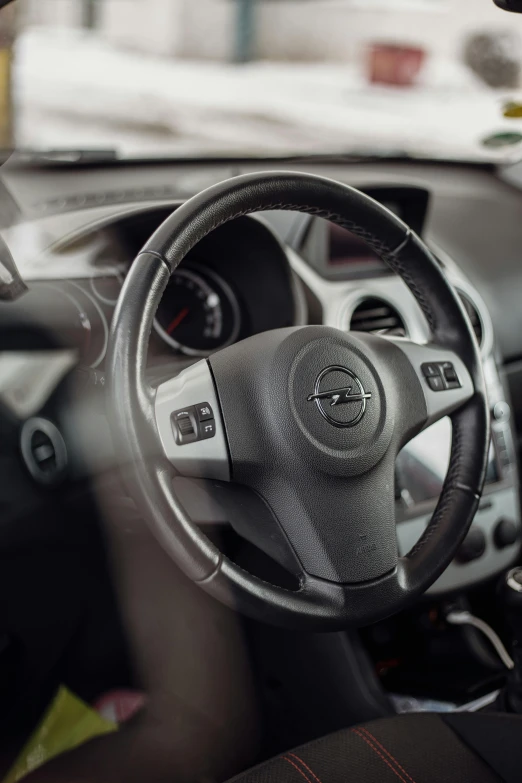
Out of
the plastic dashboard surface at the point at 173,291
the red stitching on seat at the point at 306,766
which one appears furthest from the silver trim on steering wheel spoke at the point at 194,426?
the red stitching on seat at the point at 306,766

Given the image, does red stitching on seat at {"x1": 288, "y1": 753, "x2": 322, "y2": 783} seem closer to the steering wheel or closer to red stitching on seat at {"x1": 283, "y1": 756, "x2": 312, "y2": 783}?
red stitching on seat at {"x1": 283, "y1": 756, "x2": 312, "y2": 783}

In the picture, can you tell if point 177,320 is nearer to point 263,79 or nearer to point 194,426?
point 194,426

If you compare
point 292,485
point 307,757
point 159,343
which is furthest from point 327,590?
point 159,343


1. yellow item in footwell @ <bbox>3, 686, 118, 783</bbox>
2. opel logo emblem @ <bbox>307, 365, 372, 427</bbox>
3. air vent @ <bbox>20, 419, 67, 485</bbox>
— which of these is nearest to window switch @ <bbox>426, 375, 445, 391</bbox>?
opel logo emblem @ <bbox>307, 365, 372, 427</bbox>

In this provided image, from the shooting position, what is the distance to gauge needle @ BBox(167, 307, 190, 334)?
1.42m

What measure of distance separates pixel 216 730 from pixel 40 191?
1.20m

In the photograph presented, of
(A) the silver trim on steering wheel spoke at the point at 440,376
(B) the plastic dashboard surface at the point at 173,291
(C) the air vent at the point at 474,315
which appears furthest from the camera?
(C) the air vent at the point at 474,315

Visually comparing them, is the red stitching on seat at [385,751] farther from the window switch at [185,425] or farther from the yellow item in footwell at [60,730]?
the yellow item in footwell at [60,730]

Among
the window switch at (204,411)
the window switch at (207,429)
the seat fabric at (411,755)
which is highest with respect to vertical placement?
the window switch at (204,411)

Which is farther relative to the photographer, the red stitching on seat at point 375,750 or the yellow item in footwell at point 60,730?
the yellow item in footwell at point 60,730

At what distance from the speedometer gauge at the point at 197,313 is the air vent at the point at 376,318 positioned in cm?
23

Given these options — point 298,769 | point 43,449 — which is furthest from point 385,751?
point 43,449

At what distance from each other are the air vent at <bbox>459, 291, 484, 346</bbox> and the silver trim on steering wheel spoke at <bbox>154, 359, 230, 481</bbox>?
3.08ft

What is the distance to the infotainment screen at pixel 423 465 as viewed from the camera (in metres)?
1.56
